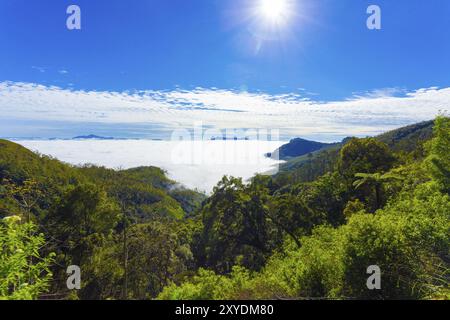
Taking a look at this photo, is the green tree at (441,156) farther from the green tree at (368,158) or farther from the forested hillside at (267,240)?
the green tree at (368,158)

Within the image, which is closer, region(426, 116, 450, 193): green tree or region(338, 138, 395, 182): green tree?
region(426, 116, 450, 193): green tree

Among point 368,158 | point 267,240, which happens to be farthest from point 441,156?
point 267,240

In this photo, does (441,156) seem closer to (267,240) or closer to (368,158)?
(368,158)

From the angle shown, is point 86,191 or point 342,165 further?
point 342,165

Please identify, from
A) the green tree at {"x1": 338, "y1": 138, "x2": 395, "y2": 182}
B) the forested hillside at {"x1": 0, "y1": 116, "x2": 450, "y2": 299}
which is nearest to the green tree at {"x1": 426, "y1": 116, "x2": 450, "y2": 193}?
the forested hillside at {"x1": 0, "y1": 116, "x2": 450, "y2": 299}

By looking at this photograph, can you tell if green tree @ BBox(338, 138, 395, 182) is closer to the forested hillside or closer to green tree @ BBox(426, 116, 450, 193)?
the forested hillside

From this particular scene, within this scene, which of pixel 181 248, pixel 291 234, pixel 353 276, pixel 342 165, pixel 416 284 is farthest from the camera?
pixel 181 248

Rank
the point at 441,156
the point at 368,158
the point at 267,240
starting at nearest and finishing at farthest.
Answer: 1. the point at 441,156
2. the point at 267,240
3. the point at 368,158
